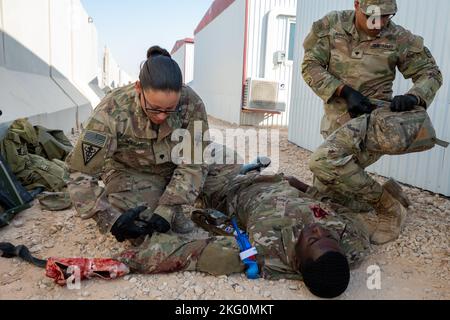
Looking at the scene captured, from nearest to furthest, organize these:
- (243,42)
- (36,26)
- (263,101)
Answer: (36,26), (263,101), (243,42)

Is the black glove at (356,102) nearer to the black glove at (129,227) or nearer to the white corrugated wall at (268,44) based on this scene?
the black glove at (129,227)

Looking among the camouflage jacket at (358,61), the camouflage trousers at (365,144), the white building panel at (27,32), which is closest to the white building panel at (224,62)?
the white building panel at (27,32)

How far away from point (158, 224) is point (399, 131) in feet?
5.37

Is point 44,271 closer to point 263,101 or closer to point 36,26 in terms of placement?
point 36,26

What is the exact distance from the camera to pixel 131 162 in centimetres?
267

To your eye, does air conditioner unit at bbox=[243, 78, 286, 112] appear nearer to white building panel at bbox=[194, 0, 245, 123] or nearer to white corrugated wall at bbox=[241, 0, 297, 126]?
white corrugated wall at bbox=[241, 0, 297, 126]

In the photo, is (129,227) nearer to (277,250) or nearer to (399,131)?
(277,250)

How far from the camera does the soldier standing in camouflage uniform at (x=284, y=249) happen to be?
71.5 inches

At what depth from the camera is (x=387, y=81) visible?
10.0 ft

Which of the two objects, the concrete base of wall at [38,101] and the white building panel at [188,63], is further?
the white building panel at [188,63]

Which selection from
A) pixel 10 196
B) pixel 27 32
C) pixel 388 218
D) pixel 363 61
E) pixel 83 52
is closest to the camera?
pixel 388 218

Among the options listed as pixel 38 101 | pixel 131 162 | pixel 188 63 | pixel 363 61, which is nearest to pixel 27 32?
pixel 38 101

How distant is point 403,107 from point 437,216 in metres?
0.99

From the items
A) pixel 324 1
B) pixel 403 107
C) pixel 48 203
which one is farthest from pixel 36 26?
pixel 403 107
